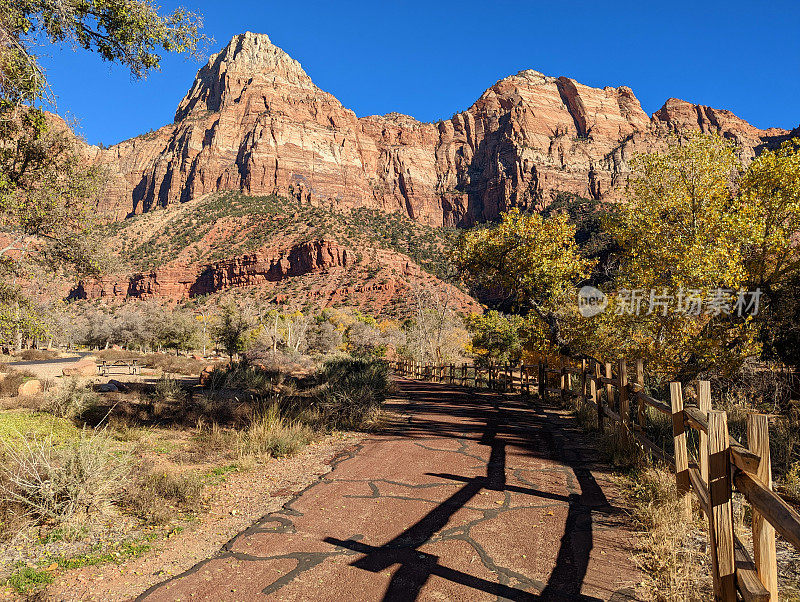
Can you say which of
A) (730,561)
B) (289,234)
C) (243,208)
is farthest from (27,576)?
(243,208)

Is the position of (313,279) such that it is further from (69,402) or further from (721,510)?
(721,510)

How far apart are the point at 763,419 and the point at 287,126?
13903 centimetres

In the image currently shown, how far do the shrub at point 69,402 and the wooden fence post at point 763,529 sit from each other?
1185 cm

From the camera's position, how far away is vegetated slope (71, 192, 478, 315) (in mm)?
72188

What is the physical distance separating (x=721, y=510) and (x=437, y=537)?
240 centimetres

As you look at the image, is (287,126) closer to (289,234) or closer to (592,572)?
(289,234)

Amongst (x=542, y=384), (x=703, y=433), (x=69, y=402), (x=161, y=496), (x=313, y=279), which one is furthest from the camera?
(x=313, y=279)

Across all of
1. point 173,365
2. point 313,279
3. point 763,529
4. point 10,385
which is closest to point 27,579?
point 763,529

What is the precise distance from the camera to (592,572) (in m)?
3.53

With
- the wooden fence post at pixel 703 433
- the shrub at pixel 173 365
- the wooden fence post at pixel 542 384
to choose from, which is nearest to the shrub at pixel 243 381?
the wooden fence post at pixel 542 384

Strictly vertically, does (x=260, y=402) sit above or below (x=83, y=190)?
below
